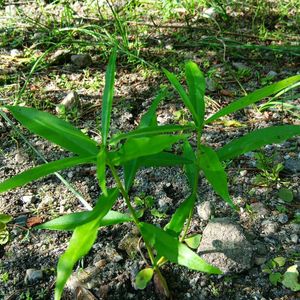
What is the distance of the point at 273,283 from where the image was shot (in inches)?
58.1

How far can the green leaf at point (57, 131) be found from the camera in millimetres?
1175

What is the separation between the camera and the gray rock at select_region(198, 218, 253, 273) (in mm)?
1503

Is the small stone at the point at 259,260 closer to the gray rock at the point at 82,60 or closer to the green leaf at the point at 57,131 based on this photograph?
the green leaf at the point at 57,131

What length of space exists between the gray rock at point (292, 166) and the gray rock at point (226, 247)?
1.40 feet

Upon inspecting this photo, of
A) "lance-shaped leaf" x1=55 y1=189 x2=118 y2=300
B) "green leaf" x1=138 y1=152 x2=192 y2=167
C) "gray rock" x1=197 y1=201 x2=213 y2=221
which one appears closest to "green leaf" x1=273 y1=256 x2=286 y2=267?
"gray rock" x1=197 y1=201 x2=213 y2=221

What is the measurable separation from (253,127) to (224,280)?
2.72 feet

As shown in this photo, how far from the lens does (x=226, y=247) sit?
1.52 m

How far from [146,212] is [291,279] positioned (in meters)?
0.53

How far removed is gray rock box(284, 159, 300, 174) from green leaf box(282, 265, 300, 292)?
49 cm

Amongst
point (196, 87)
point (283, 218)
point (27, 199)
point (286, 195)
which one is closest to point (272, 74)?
point (286, 195)

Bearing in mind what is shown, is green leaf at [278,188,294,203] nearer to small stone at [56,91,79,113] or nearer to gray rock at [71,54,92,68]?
small stone at [56,91,79,113]

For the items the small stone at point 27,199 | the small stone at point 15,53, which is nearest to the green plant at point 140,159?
the small stone at point 27,199

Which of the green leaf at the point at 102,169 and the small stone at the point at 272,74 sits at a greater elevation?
the green leaf at the point at 102,169

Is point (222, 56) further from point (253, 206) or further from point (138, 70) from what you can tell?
point (253, 206)
